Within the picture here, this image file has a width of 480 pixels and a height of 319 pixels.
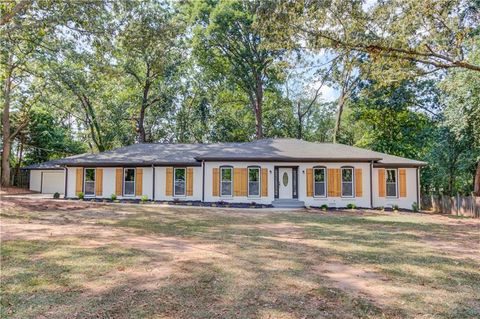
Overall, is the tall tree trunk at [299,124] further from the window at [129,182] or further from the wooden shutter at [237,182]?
the window at [129,182]

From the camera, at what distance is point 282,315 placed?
3830 mm

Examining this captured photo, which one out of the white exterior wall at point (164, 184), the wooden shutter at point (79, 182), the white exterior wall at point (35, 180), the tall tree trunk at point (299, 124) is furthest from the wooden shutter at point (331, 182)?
the white exterior wall at point (35, 180)

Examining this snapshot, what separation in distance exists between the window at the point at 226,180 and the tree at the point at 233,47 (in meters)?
9.40

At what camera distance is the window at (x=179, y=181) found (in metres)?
18.8

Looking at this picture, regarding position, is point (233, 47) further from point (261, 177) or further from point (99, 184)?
point (99, 184)

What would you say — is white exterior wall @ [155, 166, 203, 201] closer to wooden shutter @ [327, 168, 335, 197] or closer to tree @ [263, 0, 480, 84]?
wooden shutter @ [327, 168, 335, 197]

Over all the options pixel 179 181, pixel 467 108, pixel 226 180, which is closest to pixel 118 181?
pixel 179 181

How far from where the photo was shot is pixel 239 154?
59.6 feet

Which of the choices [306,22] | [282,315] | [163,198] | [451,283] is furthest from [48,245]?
[163,198]

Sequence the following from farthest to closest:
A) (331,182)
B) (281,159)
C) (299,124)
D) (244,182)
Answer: (299,124), (244,182), (331,182), (281,159)

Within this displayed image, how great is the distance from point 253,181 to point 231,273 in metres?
12.7

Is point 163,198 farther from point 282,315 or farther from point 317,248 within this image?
point 282,315

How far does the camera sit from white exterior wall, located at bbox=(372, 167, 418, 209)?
17.9m

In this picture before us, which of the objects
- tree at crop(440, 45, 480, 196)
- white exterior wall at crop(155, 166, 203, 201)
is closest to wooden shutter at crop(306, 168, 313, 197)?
white exterior wall at crop(155, 166, 203, 201)
